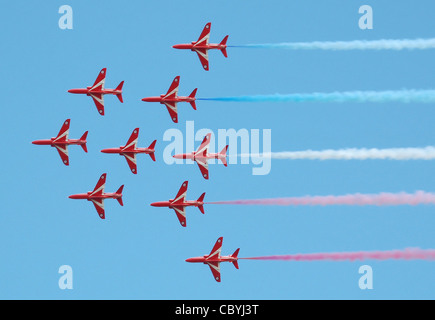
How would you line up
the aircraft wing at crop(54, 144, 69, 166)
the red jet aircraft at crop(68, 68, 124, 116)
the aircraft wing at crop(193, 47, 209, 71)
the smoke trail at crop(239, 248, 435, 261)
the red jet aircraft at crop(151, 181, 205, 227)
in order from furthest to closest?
the red jet aircraft at crop(68, 68, 124, 116)
the aircraft wing at crop(54, 144, 69, 166)
the aircraft wing at crop(193, 47, 209, 71)
the red jet aircraft at crop(151, 181, 205, 227)
the smoke trail at crop(239, 248, 435, 261)

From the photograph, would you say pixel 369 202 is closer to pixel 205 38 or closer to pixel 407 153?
pixel 407 153

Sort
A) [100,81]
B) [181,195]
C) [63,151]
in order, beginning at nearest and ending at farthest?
[181,195]
[63,151]
[100,81]

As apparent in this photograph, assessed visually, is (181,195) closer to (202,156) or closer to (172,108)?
(202,156)

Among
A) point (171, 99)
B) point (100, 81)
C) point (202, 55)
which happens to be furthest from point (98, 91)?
point (202, 55)

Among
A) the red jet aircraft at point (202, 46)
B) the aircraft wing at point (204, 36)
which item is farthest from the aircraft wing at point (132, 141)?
the aircraft wing at point (204, 36)

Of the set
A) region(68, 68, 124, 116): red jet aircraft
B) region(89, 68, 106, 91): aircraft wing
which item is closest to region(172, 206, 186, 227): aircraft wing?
region(68, 68, 124, 116): red jet aircraft

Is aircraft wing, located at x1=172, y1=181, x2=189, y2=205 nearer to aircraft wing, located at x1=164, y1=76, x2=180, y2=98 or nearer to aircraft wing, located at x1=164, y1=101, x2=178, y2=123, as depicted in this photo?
aircraft wing, located at x1=164, y1=101, x2=178, y2=123
